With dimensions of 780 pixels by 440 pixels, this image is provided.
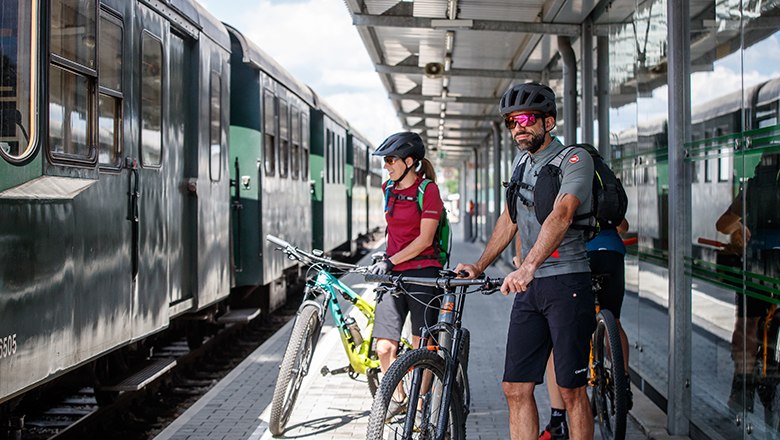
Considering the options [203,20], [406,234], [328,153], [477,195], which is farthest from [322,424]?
[477,195]

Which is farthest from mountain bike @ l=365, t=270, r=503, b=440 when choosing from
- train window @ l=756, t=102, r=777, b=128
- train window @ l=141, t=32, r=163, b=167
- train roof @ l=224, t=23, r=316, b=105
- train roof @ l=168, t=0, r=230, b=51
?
train roof @ l=224, t=23, r=316, b=105

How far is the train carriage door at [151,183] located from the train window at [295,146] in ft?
20.2

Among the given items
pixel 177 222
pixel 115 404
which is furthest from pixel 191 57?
pixel 115 404

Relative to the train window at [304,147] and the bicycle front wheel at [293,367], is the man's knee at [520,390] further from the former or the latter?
the train window at [304,147]

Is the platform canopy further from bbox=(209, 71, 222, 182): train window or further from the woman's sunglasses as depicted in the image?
the woman's sunglasses

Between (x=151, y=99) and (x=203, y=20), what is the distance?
79.9 inches

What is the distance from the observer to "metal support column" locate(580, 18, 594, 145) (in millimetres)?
10305

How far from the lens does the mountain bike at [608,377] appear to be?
18.0ft

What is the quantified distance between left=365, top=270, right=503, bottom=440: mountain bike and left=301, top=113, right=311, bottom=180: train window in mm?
10409

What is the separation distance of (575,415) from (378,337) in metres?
1.84

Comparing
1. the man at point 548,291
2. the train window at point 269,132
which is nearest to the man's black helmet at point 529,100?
the man at point 548,291

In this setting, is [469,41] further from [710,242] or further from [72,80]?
[72,80]

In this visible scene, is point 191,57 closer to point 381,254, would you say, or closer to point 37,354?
point 381,254

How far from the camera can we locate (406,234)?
6.01 metres
